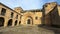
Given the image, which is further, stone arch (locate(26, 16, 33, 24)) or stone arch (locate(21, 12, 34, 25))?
stone arch (locate(26, 16, 33, 24))

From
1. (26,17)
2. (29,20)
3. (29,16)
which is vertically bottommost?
(29,20)

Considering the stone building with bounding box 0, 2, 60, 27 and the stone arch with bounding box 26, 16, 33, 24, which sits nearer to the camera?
the stone building with bounding box 0, 2, 60, 27

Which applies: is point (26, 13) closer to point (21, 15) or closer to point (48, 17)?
point (21, 15)

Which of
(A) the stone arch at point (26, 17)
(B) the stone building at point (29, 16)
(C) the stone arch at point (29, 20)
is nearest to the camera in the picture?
(B) the stone building at point (29, 16)

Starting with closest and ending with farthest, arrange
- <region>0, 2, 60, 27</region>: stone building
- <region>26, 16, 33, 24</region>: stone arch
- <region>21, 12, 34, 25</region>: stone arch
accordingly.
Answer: <region>0, 2, 60, 27</region>: stone building < <region>21, 12, 34, 25</region>: stone arch < <region>26, 16, 33, 24</region>: stone arch

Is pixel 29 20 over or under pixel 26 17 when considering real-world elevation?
under

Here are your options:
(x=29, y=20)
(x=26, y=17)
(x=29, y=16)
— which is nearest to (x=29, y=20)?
(x=29, y=20)

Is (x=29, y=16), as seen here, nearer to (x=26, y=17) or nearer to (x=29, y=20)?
(x=26, y=17)

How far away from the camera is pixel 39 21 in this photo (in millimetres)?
22766

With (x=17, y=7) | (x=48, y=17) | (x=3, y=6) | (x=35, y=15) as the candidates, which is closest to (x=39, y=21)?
(x=35, y=15)

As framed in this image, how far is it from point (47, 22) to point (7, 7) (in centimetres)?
1134

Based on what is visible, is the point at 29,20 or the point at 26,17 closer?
the point at 29,20

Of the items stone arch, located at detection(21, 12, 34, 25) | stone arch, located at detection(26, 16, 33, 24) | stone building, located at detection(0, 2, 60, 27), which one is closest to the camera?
stone building, located at detection(0, 2, 60, 27)

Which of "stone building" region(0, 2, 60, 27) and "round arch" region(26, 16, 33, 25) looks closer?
"stone building" region(0, 2, 60, 27)
